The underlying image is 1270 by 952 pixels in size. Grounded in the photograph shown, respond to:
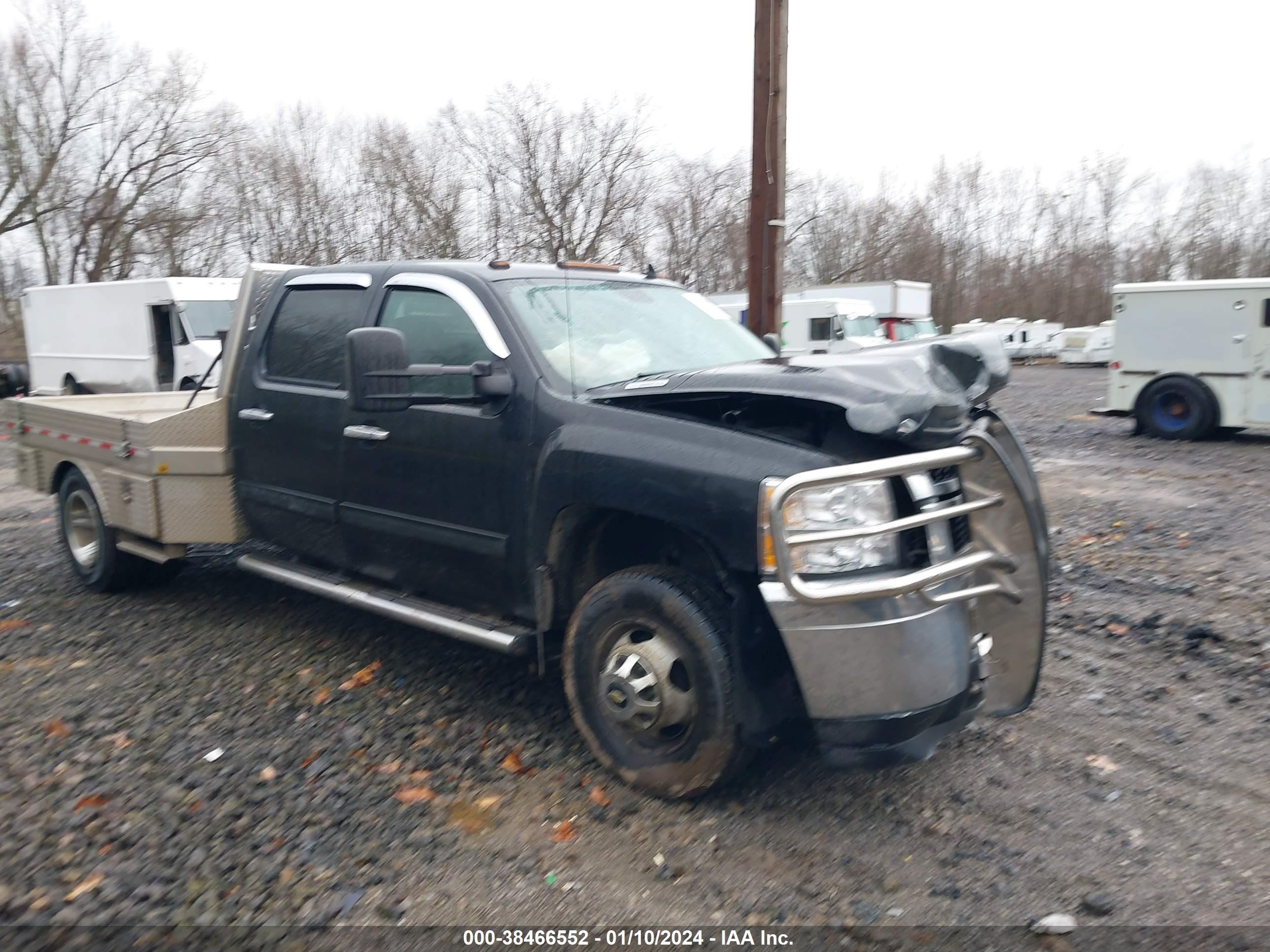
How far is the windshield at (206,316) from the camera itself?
63.8ft

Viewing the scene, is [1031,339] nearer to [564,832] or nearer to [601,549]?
[601,549]

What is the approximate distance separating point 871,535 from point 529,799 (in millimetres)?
1683

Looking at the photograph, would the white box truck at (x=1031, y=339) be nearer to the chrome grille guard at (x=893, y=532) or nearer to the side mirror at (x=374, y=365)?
the chrome grille guard at (x=893, y=532)

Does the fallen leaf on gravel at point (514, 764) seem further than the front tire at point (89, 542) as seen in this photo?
No

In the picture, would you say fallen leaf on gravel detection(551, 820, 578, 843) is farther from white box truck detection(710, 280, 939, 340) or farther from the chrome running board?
white box truck detection(710, 280, 939, 340)

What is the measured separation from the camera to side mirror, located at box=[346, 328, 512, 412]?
380 centimetres

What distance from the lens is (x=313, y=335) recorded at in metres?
5.19

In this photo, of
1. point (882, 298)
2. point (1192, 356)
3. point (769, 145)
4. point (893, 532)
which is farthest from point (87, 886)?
point (882, 298)

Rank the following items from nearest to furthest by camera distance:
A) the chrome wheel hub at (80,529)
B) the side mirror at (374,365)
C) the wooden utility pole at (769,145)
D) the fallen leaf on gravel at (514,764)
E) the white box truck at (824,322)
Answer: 1. the side mirror at (374,365)
2. the fallen leaf on gravel at (514,764)
3. the chrome wheel hub at (80,529)
4. the wooden utility pole at (769,145)
5. the white box truck at (824,322)

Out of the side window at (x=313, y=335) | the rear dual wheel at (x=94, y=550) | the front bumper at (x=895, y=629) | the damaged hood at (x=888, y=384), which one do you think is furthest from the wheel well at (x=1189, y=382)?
the rear dual wheel at (x=94, y=550)

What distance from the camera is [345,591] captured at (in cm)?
480

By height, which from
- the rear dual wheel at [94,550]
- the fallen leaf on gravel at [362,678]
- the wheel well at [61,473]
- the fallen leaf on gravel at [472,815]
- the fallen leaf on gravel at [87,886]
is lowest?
the fallen leaf on gravel at [472,815]

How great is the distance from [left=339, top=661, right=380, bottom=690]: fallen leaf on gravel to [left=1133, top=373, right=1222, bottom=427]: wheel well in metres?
14.3

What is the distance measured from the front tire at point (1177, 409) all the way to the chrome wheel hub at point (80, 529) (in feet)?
49.0
